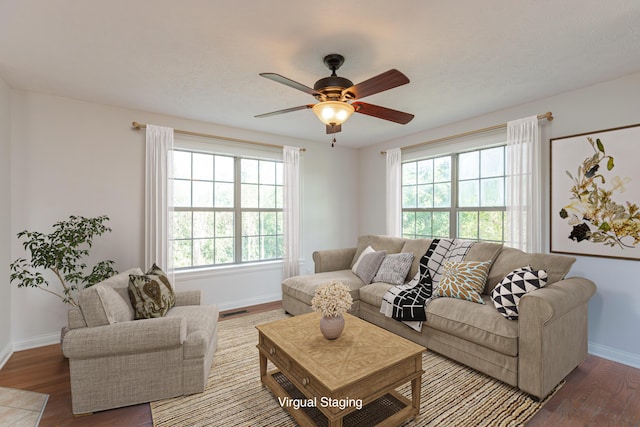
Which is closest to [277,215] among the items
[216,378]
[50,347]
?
[216,378]

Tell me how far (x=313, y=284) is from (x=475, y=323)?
1.76 metres

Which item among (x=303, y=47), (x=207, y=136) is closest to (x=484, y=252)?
(x=303, y=47)

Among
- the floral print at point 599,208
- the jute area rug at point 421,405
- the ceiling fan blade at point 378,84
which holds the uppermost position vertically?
the ceiling fan blade at point 378,84

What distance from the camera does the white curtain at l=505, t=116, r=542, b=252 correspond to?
3195mm

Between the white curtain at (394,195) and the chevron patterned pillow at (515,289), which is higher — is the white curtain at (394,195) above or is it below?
above

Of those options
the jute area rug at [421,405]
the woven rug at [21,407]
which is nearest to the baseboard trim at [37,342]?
the woven rug at [21,407]

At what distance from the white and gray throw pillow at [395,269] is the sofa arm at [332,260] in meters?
0.77

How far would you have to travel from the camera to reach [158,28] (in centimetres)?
199

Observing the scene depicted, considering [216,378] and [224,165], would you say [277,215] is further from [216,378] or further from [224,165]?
[216,378]

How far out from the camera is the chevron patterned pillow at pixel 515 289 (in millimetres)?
2314

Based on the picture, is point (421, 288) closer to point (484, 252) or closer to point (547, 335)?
point (484, 252)

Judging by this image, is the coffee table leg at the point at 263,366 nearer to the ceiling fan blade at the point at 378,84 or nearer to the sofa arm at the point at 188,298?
the sofa arm at the point at 188,298

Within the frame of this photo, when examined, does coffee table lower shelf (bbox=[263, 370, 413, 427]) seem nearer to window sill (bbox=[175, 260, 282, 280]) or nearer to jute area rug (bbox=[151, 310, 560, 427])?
jute area rug (bbox=[151, 310, 560, 427])

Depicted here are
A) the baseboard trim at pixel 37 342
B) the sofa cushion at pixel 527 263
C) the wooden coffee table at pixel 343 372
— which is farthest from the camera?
the baseboard trim at pixel 37 342
